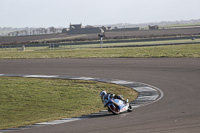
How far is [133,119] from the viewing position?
13227mm

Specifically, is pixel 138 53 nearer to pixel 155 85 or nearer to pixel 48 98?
pixel 155 85

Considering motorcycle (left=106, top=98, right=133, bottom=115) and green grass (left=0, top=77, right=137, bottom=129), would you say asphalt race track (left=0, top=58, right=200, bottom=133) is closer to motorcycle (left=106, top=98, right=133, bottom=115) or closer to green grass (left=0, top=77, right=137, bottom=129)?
motorcycle (left=106, top=98, right=133, bottom=115)

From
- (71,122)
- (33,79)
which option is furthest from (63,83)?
(71,122)

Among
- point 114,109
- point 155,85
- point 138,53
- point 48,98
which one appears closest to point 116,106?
point 114,109

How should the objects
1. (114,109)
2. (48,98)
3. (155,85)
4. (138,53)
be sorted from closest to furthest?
1. (114,109)
2. (48,98)
3. (155,85)
4. (138,53)

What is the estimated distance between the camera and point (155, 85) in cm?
2222

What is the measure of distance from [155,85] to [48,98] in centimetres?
633

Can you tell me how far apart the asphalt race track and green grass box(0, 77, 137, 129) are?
231 cm

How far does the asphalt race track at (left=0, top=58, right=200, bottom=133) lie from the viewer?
1207 cm

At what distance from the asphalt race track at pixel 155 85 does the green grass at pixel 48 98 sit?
2312mm

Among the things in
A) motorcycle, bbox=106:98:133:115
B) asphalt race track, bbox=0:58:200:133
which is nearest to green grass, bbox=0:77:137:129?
motorcycle, bbox=106:98:133:115

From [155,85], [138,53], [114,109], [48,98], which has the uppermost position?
[114,109]

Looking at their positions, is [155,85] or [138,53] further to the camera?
[138,53]

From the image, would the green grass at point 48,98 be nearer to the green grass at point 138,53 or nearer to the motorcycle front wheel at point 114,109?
the motorcycle front wheel at point 114,109
